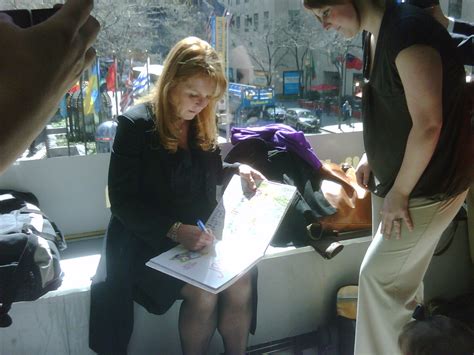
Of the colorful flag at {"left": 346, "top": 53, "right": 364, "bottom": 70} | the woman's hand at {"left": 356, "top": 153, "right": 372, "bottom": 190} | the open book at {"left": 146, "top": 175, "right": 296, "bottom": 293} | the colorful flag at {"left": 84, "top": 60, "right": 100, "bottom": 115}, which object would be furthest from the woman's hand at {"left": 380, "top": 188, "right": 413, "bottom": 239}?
the colorful flag at {"left": 84, "top": 60, "right": 100, "bottom": 115}

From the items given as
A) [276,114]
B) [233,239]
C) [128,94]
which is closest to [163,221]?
[233,239]

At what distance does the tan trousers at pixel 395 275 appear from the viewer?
134 centimetres

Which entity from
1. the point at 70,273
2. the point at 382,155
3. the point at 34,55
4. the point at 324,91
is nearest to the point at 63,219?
the point at 70,273

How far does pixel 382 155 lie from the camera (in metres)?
1.37

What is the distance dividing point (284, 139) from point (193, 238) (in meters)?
1.16

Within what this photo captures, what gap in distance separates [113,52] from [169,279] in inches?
104

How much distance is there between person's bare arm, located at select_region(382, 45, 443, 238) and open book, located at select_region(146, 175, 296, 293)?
1.79 ft

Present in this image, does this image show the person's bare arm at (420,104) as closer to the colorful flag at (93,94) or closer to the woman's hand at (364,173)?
the woman's hand at (364,173)

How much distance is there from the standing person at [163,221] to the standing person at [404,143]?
46 cm

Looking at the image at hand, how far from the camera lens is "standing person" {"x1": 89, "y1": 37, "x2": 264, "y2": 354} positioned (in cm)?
157

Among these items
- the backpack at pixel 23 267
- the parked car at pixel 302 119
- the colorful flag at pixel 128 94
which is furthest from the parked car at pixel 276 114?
the backpack at pixel 23 267

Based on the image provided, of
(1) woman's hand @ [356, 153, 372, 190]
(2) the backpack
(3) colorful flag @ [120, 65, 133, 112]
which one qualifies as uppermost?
(3) colorful flag @ [120, 65, 133, 112]

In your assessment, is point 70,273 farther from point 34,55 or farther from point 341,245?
point 34,55

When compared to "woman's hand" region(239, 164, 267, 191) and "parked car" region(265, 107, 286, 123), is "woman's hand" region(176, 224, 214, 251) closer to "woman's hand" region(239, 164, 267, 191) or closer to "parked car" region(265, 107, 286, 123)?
"woman's hand" region(239, 164, 267, 191)
